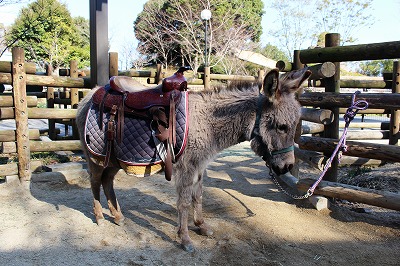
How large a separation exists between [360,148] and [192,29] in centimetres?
2216

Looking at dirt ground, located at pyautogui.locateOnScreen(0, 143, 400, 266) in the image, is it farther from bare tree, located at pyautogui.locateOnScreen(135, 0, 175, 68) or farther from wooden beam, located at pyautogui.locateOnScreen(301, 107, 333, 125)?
bare tree, located at pyautogui.locateOnScreen(135, 0, 175, 68)

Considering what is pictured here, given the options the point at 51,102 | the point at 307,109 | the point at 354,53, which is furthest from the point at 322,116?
the point at 51,102

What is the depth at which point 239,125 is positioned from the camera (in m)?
3.49

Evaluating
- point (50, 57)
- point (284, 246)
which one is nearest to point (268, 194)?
point (284, 246)

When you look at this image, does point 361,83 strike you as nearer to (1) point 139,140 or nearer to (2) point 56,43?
(1) point 139,140

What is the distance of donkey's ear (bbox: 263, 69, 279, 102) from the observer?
3060mm

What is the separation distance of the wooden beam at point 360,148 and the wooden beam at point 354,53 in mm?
1130

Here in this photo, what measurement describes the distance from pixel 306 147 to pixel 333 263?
1878 mm

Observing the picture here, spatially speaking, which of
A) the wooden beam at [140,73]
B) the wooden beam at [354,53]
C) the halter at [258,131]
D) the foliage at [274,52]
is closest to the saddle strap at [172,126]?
the halter at [258,131]

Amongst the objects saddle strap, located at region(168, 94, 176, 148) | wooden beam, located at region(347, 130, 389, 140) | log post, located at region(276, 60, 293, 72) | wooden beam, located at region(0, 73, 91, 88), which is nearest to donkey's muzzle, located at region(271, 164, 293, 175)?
saddle strap, located at region(168, 94, 176, 148)

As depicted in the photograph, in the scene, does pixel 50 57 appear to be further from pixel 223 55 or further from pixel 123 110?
pixel 123 110

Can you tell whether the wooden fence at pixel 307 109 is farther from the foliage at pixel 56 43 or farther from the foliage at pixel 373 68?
the foliage at pixel 373 68

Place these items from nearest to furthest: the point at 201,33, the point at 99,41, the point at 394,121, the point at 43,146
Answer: the point at 43,146, the point at 99,41, the point at 394,121, the point at 201,33

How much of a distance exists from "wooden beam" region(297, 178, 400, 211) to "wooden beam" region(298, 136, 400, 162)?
45 cm
